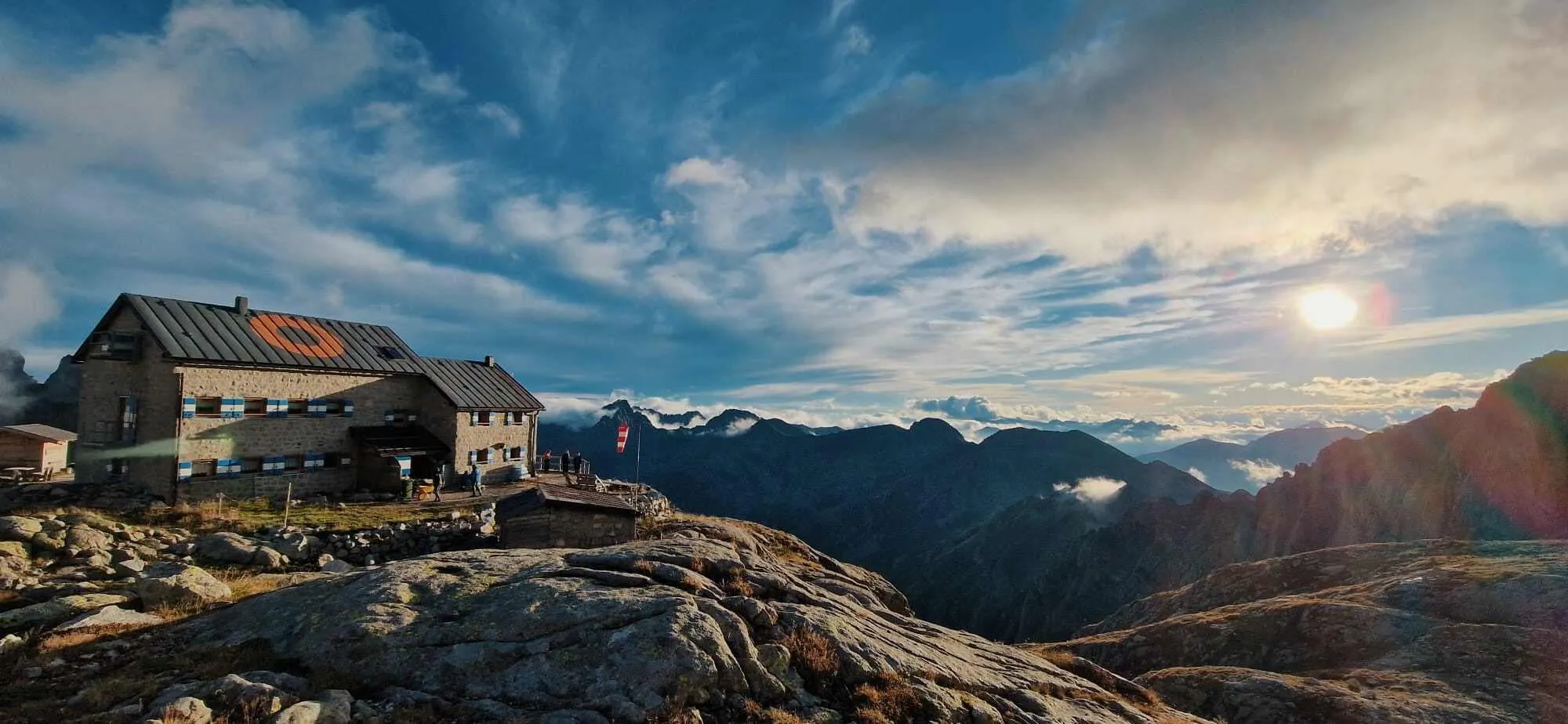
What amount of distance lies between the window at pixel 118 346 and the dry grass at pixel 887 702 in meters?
42.8

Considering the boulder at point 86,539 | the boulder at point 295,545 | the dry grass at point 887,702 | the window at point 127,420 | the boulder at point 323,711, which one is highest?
the window at point 127,420

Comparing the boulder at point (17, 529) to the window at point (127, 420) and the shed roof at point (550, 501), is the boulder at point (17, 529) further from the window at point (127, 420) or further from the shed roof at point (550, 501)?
the shed roof at point (550, 501)

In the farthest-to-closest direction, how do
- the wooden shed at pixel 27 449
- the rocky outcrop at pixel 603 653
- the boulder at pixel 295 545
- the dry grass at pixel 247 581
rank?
the wooden shed at pixel 27 449
the boulder at pixel 295 545
the dry grass at pixel 247 581
the rocky outcrop at pixel 603 653

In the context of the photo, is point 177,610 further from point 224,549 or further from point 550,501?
point 550,501

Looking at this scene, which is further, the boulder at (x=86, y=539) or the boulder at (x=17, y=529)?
the boulder at (x=86, y=539)

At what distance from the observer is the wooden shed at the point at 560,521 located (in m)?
25.3

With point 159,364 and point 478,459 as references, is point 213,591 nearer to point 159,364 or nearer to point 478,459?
point 159,364

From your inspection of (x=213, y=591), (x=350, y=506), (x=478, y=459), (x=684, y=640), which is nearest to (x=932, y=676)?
(x=684, y=640)

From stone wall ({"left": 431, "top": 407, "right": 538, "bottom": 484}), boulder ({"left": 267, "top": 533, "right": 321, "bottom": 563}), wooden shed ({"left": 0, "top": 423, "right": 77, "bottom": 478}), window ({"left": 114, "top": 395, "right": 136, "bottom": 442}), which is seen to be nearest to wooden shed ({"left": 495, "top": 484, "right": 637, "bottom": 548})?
boulder ({"left": 267, "top": 533, "right": 321, "bottom": 563})

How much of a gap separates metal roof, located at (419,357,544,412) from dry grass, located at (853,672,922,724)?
1535 inches

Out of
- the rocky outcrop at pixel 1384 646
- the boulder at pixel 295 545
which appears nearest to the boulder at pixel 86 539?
the boulder at pixel 295 545

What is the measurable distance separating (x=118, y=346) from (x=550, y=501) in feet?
90.8

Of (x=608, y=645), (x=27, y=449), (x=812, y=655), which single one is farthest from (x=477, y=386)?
(x=812, y=655)

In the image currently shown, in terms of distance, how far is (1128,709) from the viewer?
14.8 m
